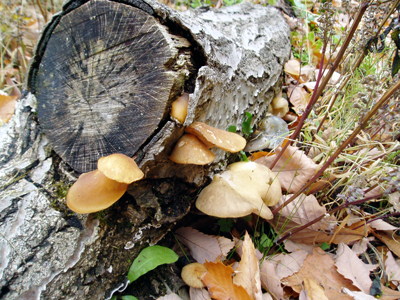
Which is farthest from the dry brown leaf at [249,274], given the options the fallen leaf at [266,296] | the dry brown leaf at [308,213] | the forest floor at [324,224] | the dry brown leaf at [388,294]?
the dry brown leaf at [388,294]

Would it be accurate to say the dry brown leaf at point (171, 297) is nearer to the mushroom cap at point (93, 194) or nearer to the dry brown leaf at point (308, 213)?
the mushroom cap at point (93, 194)

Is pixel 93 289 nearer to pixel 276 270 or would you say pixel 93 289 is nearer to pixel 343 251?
pixel 276 270

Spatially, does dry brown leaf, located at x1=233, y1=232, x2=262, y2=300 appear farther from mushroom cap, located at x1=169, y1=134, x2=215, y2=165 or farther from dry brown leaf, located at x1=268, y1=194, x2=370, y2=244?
mushroom cap, located at x1=169, y1=134, x2=215, y2=165

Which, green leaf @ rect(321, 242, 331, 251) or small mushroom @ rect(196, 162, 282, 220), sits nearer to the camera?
small mushroom @ rect(196, 162, 282, 220)

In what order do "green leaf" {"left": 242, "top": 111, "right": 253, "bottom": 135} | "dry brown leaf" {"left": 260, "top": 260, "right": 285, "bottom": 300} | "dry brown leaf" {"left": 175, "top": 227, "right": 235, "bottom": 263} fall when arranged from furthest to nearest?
1. "green leaf" {"left": 242, "top": 111, "right": 253, "bottom": 135}
2. "dry brown leaf" {"left": 175, "top": 227, "right": 235, "bottom": 263}
3. "dry brown leaf" {"left": 260, "top": 260, "right": 285, "bottom": 300}

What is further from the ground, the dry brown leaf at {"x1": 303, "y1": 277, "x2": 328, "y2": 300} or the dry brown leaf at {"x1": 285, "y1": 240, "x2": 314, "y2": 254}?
the dry brown leaf at {"x1": 303, "y1": 277, "x2": 328, "y2": 300}

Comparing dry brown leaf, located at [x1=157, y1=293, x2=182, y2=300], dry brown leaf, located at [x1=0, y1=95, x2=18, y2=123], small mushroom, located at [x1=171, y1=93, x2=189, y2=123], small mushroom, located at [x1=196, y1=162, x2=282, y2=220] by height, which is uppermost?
small mushroom, located at [x1=171, y1=93, x2=189, y2=123]

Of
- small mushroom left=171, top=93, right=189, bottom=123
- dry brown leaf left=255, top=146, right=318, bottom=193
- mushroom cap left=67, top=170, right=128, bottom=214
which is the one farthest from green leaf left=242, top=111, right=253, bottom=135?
mushroom cap left=67, top=170, right=128, bottom=214

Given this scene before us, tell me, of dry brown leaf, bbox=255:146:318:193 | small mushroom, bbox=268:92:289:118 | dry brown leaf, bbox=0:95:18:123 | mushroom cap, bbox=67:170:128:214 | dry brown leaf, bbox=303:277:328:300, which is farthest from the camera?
small mushroom, bbox=268:92:289:118

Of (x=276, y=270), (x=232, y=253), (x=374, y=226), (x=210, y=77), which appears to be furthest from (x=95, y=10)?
(x=374, y=226)
